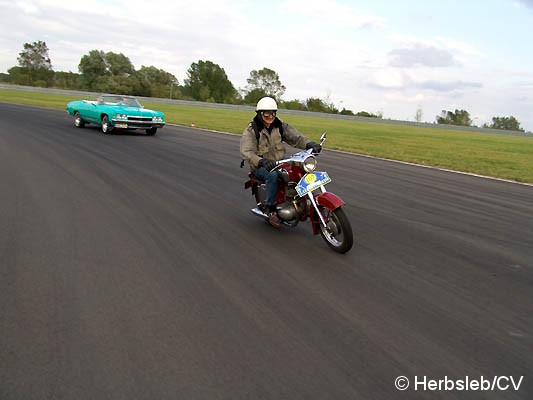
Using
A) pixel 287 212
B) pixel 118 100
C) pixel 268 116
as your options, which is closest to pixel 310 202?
pixel 287 212

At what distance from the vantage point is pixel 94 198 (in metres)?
7.46

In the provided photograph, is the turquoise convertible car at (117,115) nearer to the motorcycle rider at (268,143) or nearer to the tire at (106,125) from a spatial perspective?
the tire at (106,125)

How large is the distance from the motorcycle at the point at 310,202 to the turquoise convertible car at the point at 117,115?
12461 millimetres

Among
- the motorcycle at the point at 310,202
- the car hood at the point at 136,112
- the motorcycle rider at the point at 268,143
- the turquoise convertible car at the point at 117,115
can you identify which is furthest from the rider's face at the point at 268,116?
the car hood at the point at 136,112

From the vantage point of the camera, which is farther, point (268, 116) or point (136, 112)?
point (136, 112)

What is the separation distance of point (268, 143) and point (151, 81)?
99.4 metres

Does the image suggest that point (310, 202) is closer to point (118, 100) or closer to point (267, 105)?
point (267, 105)

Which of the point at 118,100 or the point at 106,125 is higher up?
the point at 118,100

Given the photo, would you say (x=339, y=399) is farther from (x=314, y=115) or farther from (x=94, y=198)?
(x=314, y=115)

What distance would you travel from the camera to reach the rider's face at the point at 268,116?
6332 millimetres

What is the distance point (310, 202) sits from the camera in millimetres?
5922

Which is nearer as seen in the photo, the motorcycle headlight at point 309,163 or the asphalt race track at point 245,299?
the asphalt race track at point 245,299

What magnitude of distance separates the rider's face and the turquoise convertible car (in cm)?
1237

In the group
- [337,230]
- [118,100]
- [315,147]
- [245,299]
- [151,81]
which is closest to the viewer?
[245,299]
